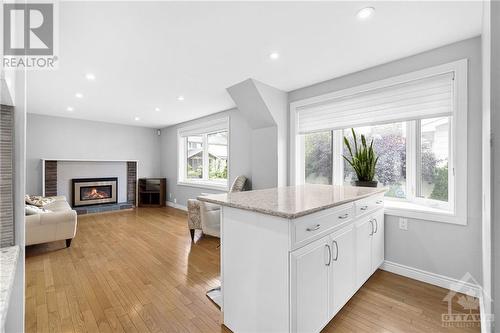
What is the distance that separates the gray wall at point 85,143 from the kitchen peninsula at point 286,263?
535cm

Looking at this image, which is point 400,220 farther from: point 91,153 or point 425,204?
point 91,153

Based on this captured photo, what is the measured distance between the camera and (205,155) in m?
5.38

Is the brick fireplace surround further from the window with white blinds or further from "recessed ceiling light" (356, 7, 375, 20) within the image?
"recessed ceiling light" (356, 7, 375, 20)

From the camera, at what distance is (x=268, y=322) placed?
1.32 meters

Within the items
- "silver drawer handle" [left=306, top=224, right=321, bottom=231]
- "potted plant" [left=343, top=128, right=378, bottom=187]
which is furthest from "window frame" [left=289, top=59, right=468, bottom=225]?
"silver drawer handle" [left=306, top=224, right=321, bottom=231]

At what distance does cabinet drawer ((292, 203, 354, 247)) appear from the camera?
1.25m

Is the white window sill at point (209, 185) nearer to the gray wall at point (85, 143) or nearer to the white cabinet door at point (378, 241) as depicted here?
the gray wall at point (85, 143)

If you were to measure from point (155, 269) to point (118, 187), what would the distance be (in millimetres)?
4340

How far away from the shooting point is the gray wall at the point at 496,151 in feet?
2.86

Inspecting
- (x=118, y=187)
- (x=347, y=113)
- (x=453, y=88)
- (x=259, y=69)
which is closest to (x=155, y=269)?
(x=259, y=69)

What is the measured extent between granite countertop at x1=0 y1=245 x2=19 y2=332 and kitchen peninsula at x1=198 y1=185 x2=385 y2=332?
990 millimetres

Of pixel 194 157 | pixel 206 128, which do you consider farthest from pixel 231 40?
pixel 194 157

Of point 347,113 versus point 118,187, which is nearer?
point 347,113

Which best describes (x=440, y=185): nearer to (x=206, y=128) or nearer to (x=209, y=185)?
(x=209, y=185)
